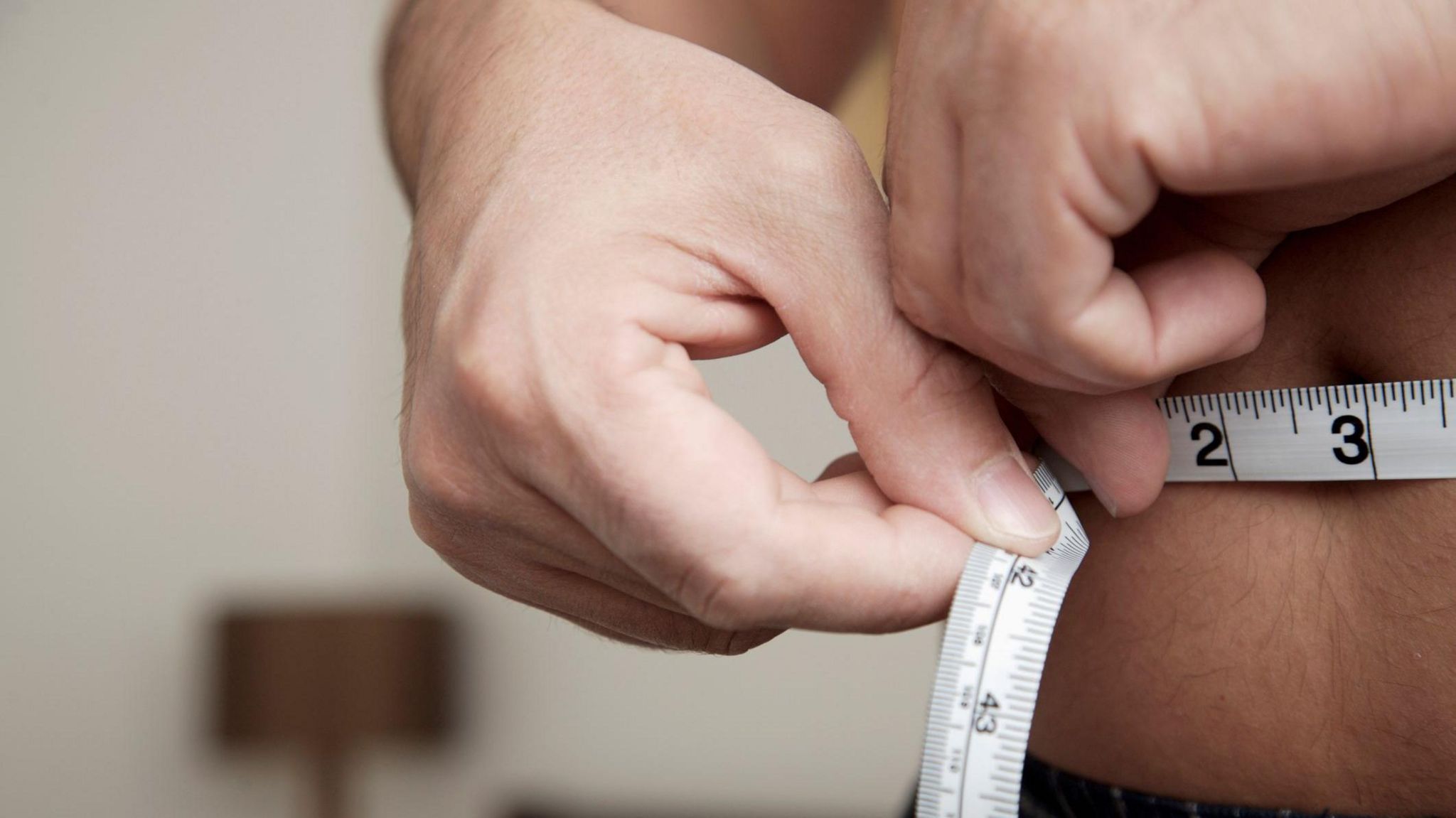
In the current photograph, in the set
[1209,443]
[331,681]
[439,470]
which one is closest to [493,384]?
[439,470]

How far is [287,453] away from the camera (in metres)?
3.56

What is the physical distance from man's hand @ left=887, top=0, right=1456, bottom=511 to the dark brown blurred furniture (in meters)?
3.25

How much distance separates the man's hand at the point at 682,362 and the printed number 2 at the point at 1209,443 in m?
0.18

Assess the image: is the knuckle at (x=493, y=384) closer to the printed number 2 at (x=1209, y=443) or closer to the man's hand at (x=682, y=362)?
the man's hand at (x=682, y=362)

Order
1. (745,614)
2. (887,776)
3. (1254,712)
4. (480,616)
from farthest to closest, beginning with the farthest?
(480,616)
(887,776)
(1254,712)
(745,614)

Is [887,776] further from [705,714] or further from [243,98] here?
[243,98]

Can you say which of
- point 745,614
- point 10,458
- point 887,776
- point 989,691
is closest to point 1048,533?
point 989,691

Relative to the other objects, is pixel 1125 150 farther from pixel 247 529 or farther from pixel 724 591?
pixel 247 529

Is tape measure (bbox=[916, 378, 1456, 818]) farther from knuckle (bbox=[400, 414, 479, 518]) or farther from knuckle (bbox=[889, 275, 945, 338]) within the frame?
knuckle (bbox=[400, 414, 479, 518])

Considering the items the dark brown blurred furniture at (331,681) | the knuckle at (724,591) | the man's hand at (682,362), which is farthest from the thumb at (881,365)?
the dark brown blurred furniture at (331,681)

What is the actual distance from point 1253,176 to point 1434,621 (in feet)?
1.25

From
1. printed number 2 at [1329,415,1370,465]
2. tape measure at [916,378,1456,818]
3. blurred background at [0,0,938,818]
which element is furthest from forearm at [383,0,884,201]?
blurred background at [0,0,938,818]

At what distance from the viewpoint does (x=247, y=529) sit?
3.50 metres

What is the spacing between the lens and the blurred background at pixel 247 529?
3.38 meters
